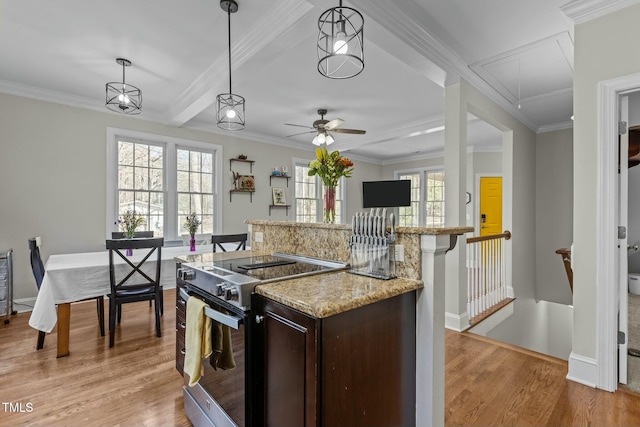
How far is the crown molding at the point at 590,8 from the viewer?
6.88ft

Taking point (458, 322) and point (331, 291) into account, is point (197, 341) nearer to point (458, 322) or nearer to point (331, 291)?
point (331, 291)

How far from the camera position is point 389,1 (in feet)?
7.08

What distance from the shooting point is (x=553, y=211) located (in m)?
5.00

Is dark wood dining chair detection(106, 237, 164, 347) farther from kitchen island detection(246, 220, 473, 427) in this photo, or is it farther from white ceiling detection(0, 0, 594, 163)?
kitchen island detection(246, 220, 473, 427)

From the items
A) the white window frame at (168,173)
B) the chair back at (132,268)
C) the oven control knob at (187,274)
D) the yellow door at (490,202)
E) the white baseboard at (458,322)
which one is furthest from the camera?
the yellow door at (490,202)

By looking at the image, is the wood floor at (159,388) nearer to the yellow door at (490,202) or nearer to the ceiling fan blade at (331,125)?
the ceiling fan blade at (331,125)

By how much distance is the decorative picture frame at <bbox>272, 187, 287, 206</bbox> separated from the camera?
6.07 meters

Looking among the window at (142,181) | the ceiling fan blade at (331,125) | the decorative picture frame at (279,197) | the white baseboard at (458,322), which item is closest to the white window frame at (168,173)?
the window at (142,181)

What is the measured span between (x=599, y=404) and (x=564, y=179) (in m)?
3.97

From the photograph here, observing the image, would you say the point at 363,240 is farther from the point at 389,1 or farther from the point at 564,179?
the point at 564,179

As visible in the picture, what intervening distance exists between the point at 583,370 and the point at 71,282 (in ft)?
13.2

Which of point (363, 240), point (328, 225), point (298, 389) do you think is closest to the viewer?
point (298, 389)

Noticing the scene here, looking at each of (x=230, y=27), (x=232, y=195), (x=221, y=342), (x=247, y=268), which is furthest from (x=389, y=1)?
(x=232, y=195)

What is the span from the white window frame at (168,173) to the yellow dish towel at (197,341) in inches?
141
